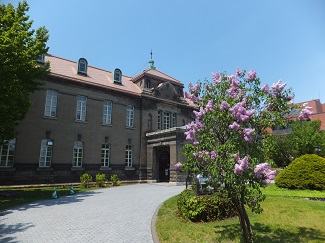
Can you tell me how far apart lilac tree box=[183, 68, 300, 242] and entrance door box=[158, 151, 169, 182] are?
20245 millimetres

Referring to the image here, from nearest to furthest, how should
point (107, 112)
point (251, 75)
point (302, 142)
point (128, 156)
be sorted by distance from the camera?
point (251, 75) → point (107, 112) → point (128, 156) → point (302, 142)

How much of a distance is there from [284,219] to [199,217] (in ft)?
10.8

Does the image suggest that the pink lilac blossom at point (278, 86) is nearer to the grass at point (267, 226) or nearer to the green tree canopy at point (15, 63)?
the grass at point (267, 226)

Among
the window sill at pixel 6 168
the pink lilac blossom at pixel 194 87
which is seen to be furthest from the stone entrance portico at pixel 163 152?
the pink lilac blossom at pixel 194 87

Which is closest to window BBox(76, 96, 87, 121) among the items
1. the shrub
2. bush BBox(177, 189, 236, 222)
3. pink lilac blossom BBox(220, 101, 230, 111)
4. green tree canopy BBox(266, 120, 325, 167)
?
the shrub

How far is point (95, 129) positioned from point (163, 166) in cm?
913

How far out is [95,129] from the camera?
2373cm

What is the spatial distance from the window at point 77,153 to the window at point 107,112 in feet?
12.2

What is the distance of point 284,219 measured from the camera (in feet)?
28.9

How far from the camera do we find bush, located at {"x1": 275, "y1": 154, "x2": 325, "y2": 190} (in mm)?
14555

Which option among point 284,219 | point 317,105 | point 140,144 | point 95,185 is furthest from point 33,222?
point 317,105

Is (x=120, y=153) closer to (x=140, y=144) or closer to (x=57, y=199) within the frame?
(x=140, y=144)

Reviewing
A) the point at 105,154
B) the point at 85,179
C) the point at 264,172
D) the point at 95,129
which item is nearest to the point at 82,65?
the point at 95,129

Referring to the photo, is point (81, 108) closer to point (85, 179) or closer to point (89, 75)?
point (89, 75)
